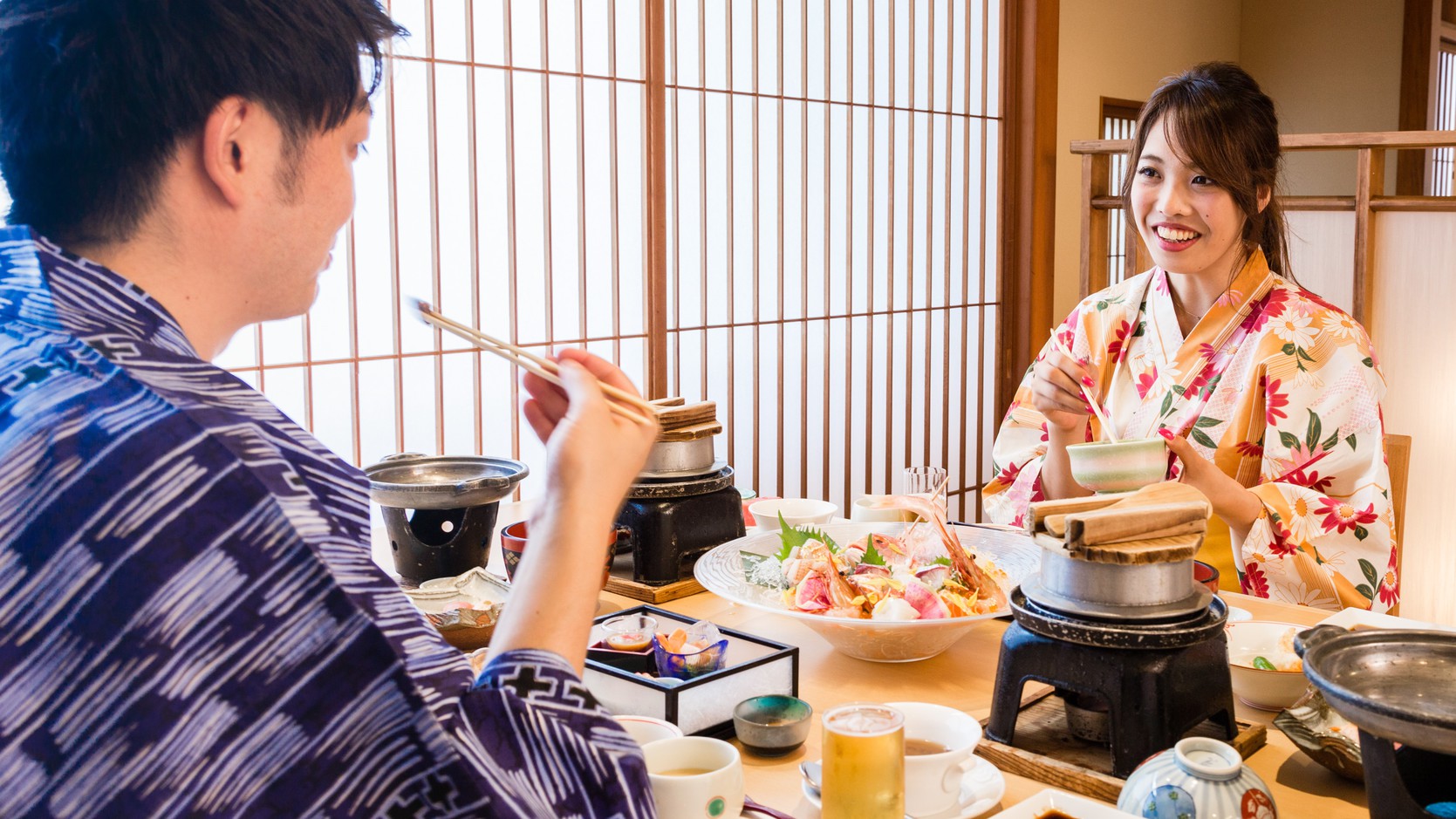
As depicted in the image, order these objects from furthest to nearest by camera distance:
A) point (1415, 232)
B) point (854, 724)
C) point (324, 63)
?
point (1415, 232) < point (854, 724) < point (324, 63)

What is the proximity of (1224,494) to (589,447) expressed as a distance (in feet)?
5.35

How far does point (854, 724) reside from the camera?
123 centimetres

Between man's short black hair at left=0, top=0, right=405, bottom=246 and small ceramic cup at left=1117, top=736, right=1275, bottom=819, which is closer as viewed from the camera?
man's short black hair at left=0, top=0, right=405, bottom=246

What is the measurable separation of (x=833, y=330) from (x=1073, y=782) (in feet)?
11.6

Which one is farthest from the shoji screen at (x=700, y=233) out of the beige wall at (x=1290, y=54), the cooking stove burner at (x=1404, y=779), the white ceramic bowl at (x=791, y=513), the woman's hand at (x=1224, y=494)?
the cooking stove burner at (x=1404, y=779)

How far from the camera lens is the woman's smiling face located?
266 cm

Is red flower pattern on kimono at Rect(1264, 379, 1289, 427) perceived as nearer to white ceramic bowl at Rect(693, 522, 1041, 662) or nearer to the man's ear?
white ceramic bowl at Rect(693, 522, 1041, 662)

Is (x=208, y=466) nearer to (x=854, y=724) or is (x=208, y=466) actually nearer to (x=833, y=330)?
(x=854, y=724)

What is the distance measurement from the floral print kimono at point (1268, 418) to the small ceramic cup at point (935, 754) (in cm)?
124

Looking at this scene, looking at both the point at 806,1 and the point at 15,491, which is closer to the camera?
the point at 15,491

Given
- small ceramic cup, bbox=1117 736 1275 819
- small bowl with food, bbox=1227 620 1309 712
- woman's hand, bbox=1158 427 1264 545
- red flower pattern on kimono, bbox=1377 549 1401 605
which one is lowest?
red flower pattern on kimono, bbox=1377 549 1401 605

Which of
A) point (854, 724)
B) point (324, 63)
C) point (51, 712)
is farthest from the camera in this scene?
point (854, 724)

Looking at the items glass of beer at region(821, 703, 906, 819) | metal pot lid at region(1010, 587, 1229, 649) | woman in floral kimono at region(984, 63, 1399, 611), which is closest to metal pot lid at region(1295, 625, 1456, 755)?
metal pot lid at region(1010, 587, 1229, 649)

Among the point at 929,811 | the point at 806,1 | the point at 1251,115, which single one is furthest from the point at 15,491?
the point at 806,1
